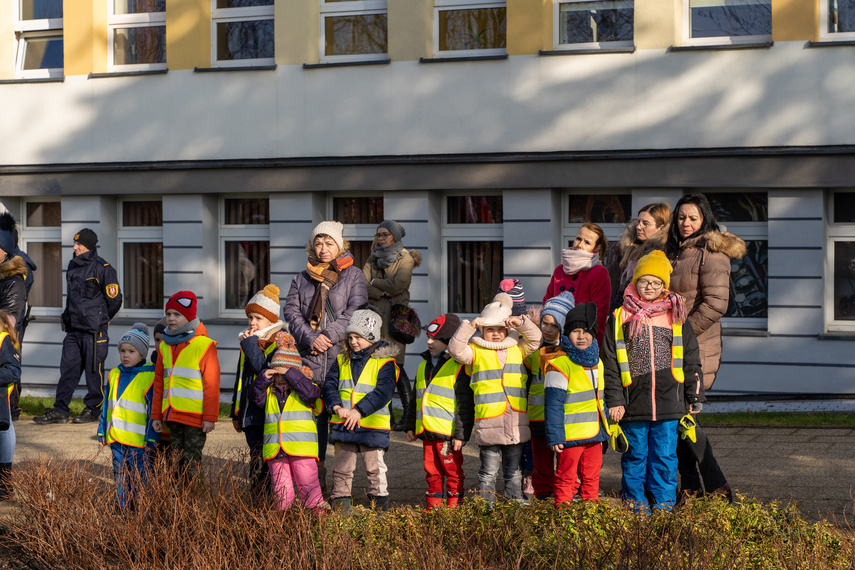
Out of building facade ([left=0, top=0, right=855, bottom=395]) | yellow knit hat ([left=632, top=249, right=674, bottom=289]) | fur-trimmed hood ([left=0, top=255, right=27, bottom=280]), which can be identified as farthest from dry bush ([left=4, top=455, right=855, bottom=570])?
building facade ([left=0, top=0, right=855, bottom=395])

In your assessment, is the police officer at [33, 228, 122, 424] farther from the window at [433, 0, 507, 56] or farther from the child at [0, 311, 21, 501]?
the window at [433, 0, 507, 56]

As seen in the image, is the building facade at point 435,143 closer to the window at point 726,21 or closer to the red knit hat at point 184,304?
the window at point 726,21

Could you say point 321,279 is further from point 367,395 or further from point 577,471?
point 577,471

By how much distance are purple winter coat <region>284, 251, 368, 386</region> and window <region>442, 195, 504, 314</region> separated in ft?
19.2

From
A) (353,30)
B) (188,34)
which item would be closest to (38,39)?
(188,34)

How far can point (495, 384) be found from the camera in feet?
20.2

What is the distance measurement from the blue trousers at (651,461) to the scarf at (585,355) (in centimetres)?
41

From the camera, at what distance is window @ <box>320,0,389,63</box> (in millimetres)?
13094

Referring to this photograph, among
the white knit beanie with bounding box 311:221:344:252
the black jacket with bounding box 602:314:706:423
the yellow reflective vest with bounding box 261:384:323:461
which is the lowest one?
the yellow reflective vest with bounding box 261:384:323:461

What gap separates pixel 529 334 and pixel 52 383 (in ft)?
32.5

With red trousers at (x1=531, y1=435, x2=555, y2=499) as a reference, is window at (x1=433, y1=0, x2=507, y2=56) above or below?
above

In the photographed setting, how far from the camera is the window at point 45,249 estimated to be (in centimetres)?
1476

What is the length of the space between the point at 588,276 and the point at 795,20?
19.7 ft

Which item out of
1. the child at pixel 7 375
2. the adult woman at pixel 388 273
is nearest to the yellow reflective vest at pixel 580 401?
the adult woman at pixel 388 273
